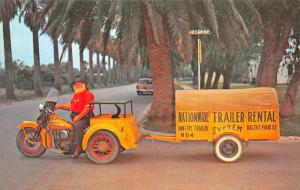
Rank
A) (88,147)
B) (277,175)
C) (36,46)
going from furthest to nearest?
(36,46)
(88,147)
(277,175)

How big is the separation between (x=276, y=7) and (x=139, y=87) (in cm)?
2882

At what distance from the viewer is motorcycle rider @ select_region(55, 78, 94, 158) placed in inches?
366

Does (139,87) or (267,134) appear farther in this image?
(139,87)

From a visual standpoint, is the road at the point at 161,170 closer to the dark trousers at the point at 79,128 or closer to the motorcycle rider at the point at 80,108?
the dark trousers at the point at 79,128

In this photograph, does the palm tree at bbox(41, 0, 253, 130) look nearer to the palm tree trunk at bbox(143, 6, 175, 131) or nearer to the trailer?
the palm tree trunk at bbox(143, 6, 175, 131)

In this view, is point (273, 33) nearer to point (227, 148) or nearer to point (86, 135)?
point (227, 148)

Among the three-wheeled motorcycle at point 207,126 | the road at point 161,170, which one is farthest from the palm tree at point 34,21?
the three-wheeled motorcycle at point 207,126

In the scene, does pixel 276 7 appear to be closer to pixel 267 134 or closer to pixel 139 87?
pixel 267 134

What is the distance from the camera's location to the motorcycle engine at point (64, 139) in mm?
9469

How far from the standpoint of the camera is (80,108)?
9672 mm

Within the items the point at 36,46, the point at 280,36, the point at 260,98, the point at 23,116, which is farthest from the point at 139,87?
the point at 260,98

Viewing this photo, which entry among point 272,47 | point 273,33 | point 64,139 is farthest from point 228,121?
point 273,33

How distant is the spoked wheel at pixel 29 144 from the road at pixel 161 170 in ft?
0.55

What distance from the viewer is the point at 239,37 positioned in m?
14.9
